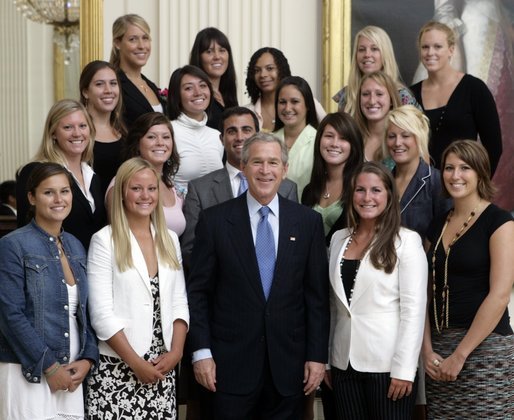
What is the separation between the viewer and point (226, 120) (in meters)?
4.95

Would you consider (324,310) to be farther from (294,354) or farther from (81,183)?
(81,183)

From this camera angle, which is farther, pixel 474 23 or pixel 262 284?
pixel 474 23

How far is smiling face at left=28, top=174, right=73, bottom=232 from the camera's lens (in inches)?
161

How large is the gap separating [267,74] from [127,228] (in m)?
1.79

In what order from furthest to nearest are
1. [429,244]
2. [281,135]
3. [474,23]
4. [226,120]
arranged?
[474,23], [281,135], [226,120], [429,244]

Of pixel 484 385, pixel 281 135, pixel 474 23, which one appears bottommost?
pixel 484 385

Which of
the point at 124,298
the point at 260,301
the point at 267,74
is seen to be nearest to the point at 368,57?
the point at 267,74

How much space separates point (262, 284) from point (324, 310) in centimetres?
30

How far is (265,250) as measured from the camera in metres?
4.22

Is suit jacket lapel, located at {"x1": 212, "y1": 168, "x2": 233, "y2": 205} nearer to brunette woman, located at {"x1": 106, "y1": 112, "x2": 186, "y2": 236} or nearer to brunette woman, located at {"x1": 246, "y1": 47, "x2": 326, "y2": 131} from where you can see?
brunette woman, located at {"x1": 106, "y1": 112, "x2": 186, "y2": 236}

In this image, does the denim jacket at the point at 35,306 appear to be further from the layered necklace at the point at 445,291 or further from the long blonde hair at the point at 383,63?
the long blonde hair at the point at 383,63

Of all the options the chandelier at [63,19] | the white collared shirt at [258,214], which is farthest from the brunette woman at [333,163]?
the chandelier at [63,19]

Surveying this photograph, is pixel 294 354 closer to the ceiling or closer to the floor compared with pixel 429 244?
closer to the floor

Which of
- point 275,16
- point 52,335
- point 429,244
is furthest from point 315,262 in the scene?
point 275,16
